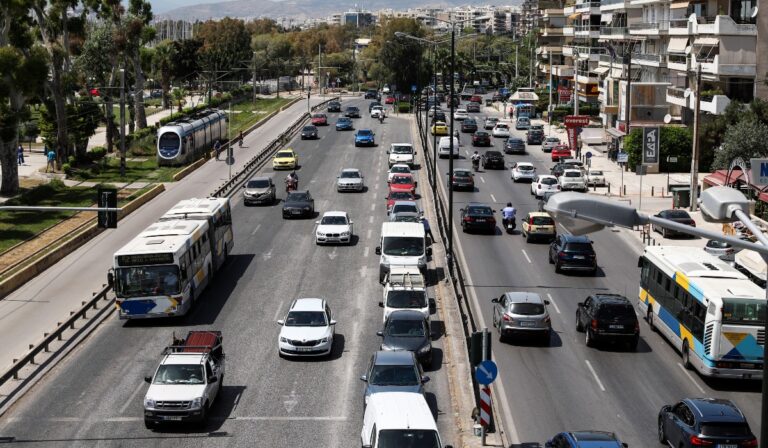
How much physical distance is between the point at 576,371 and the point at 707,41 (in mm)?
51742

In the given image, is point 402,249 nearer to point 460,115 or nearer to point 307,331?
point 307,331

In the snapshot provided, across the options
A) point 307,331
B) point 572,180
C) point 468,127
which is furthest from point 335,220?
point 468,127

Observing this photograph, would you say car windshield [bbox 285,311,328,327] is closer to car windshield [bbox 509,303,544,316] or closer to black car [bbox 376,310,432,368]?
black car [bbox 376,310,432,368]

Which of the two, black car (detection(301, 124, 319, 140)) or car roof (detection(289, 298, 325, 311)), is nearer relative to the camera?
car roof (detection(289, 298, 325, 311))

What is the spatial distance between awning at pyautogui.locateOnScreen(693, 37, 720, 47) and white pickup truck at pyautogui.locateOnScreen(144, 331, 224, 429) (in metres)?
56.5

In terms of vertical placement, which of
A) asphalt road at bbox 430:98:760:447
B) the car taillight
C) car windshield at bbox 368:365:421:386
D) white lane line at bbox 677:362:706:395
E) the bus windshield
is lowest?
white lane line at bbox 677:362:706:395

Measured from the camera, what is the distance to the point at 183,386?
25.6 meters

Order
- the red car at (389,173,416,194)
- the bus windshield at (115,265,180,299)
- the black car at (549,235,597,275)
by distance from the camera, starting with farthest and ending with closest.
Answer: the red car at (389,173,416,194)
the black car at (549,235,597,275)
the bus windshield at (115,265,180,299)

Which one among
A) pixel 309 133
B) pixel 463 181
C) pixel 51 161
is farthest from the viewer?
pixel 309 133

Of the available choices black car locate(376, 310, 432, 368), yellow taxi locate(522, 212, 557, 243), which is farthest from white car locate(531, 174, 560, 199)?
black car locate(376, 310, 432, 368)

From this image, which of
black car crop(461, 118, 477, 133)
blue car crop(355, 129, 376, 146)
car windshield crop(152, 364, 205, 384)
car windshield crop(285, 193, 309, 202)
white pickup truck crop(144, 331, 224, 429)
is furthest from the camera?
black car crop(461, 118, 477, 133)

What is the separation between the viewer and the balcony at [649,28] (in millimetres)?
89125

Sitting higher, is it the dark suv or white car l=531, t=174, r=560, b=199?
white car l=531, t=174, r=560, b=199

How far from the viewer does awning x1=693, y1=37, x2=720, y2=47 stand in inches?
2913
